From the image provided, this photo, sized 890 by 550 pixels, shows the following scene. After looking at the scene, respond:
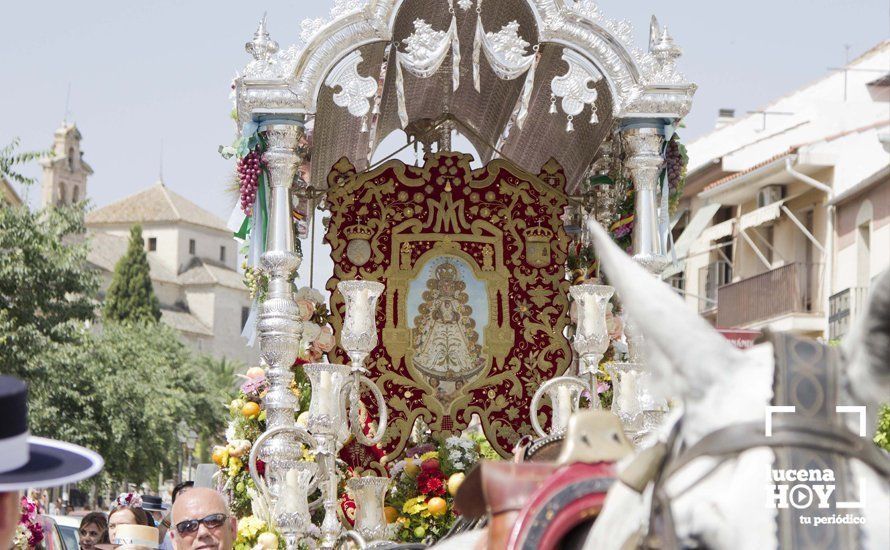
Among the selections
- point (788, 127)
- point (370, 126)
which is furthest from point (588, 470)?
point (788, 127)

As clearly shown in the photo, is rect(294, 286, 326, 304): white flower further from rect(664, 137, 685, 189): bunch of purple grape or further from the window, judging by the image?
the window

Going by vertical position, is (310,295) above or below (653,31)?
below

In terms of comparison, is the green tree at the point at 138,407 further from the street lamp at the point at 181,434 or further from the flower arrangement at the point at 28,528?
the flower arrangement at the point at 28,528

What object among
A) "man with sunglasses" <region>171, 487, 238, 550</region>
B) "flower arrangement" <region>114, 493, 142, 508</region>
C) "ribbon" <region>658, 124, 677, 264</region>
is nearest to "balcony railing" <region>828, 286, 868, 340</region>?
"ribbon" <region>658, 124, 677, 264</region>

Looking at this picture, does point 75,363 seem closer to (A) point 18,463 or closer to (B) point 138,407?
(B) point 138,407

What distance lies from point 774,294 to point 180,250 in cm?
8037

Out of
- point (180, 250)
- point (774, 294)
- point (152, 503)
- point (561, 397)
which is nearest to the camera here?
point (561, 397)

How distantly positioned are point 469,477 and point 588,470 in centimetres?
52

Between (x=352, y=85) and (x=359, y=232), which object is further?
(x=359, y=232)

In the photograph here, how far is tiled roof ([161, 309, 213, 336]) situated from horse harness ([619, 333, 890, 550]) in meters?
95.9

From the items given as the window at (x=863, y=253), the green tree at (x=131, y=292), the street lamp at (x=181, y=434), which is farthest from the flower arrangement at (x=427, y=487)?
the green tree at (x=131, y=292)

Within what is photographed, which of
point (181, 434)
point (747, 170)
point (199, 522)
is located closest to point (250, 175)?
point (199, 522)

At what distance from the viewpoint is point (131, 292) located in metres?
80.6

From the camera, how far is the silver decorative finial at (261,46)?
9.15 meters
